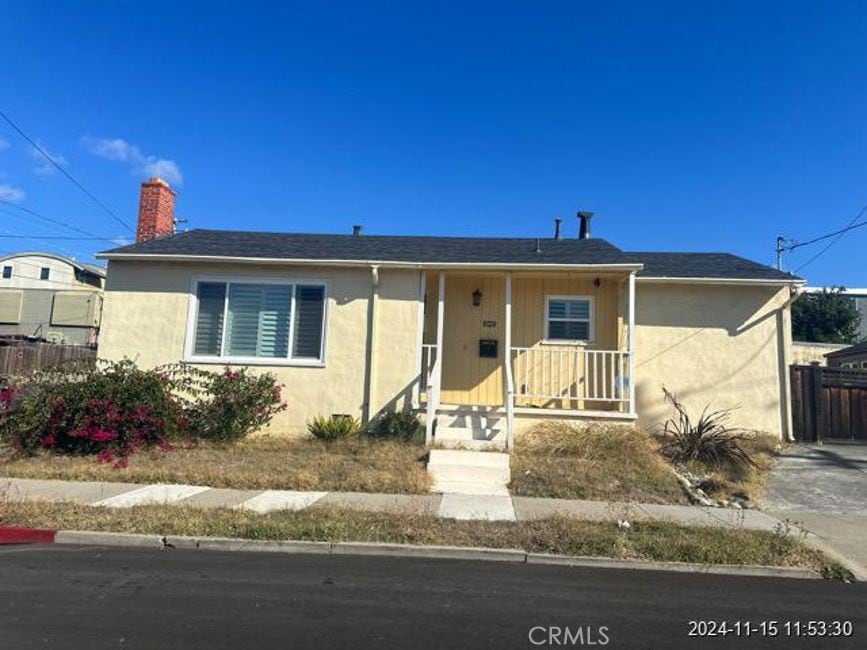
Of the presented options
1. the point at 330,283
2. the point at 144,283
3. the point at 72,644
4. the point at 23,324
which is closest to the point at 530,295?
the point at 330,283

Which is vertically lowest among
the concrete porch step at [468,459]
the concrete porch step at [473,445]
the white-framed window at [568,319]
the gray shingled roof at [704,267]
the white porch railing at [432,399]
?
the concrete porch step at [468,459]

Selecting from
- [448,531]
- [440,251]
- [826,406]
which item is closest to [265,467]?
[448,531]

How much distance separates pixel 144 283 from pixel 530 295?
24.6 feet

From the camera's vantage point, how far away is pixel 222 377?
36.4ft

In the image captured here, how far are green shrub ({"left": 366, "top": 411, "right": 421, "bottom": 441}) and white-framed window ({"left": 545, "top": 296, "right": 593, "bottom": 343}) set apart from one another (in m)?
3.25

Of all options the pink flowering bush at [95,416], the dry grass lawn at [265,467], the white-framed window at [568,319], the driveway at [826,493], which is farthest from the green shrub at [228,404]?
the driveway at [826,493]

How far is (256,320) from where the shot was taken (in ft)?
39.4

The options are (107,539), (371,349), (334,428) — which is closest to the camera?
(107,539)

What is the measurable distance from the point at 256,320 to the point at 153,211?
14.4 ft

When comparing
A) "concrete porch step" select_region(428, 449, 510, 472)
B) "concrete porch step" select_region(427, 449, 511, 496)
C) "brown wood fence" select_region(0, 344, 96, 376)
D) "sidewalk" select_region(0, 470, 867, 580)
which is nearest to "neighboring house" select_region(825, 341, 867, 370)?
"sidewalk" select_region(0, 470, 867, 580)

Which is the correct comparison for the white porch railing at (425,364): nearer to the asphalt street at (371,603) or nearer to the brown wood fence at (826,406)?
the asphalt street at (371,603)

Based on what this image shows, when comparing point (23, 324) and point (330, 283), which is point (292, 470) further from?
point (23, 324)

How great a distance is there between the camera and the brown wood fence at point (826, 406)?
1214cm

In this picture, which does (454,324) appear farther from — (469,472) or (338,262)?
(469,472)
